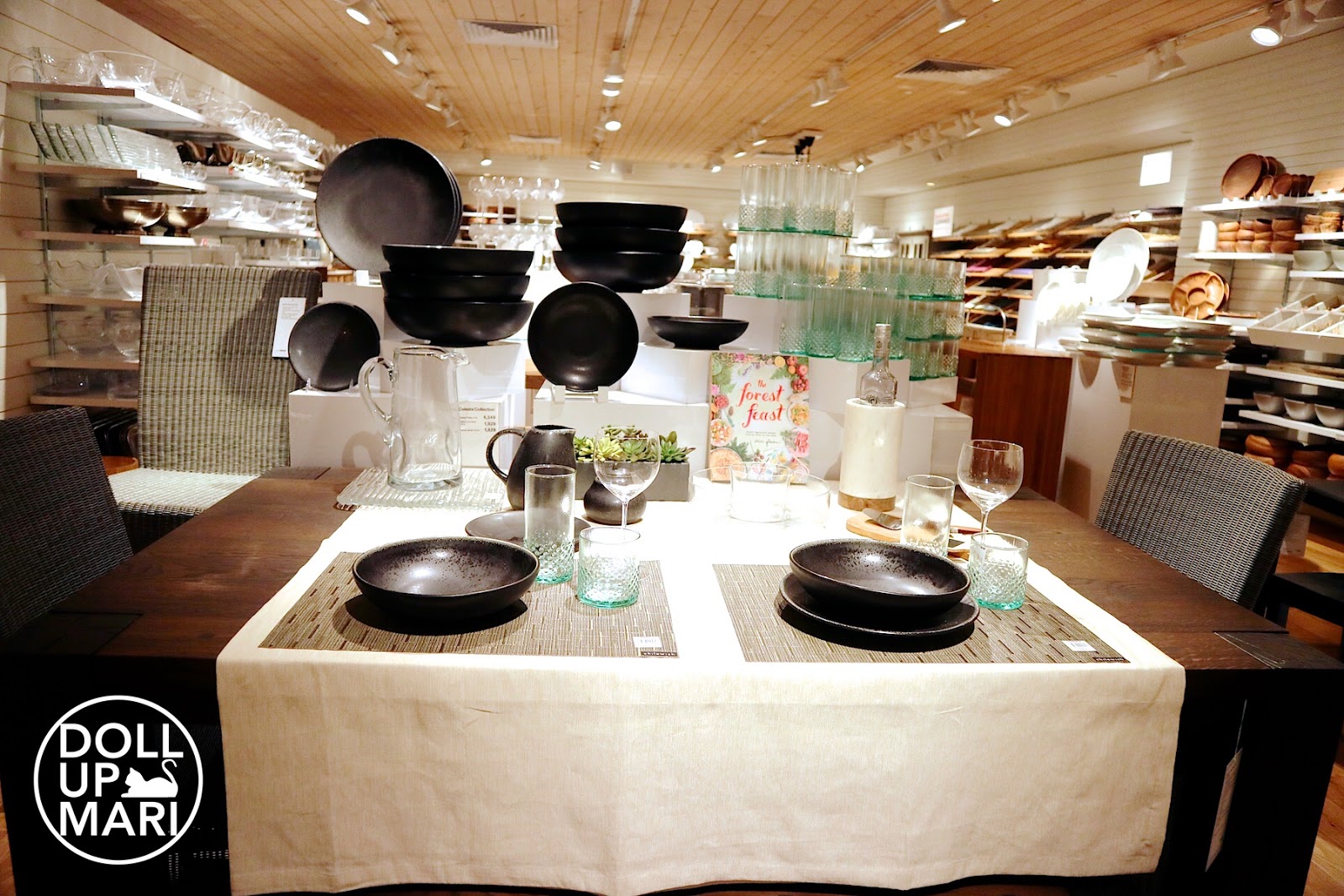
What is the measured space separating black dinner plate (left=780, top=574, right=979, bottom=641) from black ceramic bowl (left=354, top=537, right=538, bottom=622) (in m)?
0.39

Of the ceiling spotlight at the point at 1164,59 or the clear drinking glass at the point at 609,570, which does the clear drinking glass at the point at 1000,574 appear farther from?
the ceiling spotlight at the point at 1164,59

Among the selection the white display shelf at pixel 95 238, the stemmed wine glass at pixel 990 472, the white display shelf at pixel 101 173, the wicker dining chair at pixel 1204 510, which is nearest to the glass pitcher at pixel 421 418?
the stemmed wine glass at pixel 990 472

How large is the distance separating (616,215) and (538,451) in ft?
2.61

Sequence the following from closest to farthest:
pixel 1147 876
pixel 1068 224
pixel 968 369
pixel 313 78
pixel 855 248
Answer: pixel 1147 876 < pixel 968 369 < pixel 313 78 < pixel 1068 224 < pixel 855 248

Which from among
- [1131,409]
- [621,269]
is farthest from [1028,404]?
[621,269]

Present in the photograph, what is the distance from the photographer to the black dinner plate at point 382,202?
7.55ft

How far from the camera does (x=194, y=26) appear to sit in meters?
5.77

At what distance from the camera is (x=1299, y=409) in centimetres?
543

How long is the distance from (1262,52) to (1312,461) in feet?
9.11

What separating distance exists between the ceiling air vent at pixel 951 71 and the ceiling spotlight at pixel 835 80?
42cm

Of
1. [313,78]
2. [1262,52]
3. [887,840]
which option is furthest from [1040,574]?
[313,78]

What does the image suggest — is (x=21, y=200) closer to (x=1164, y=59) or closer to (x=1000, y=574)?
(x=1000, y=574)

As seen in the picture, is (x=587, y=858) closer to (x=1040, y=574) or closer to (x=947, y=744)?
(x=947, y=744)

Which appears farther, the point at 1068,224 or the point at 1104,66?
the point at 1068,224
